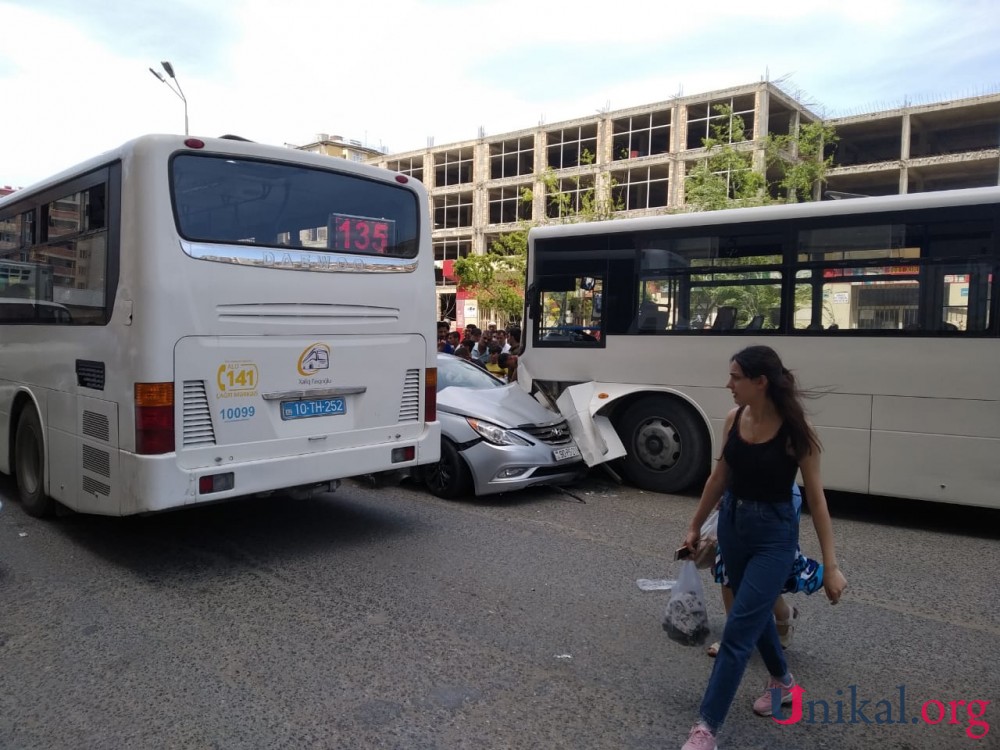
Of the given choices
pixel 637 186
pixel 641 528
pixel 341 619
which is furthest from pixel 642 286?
pixel 637 186

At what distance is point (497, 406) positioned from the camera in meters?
7.78

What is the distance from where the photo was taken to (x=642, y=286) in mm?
8094

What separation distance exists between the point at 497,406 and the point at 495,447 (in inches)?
24.8

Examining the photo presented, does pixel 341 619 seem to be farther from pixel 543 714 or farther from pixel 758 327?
pixel 758 327

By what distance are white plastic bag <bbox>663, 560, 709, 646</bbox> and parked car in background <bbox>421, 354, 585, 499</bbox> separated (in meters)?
3.89

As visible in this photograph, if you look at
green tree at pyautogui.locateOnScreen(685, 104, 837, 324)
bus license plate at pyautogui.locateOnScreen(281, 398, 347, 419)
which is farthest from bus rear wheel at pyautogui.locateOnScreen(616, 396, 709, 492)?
green tree at pyautogui.locateOnScreen(685, 104, 837, 324)

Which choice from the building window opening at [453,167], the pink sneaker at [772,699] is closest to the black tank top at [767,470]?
the pink sneaker at [772,699]

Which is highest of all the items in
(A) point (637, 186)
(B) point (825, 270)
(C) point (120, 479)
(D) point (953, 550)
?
(A) point (637, 186)

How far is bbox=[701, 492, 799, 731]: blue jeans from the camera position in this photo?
9.64 feet

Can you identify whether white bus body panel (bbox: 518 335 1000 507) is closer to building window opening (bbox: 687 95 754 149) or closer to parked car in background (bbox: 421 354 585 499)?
parked car in background (bbox: 421 354 585 499)

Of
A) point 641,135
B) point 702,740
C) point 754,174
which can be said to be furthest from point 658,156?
point 702,740

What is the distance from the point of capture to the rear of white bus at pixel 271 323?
4785 mm

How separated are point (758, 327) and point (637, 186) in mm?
41174

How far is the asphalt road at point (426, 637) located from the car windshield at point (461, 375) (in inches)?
78.4
